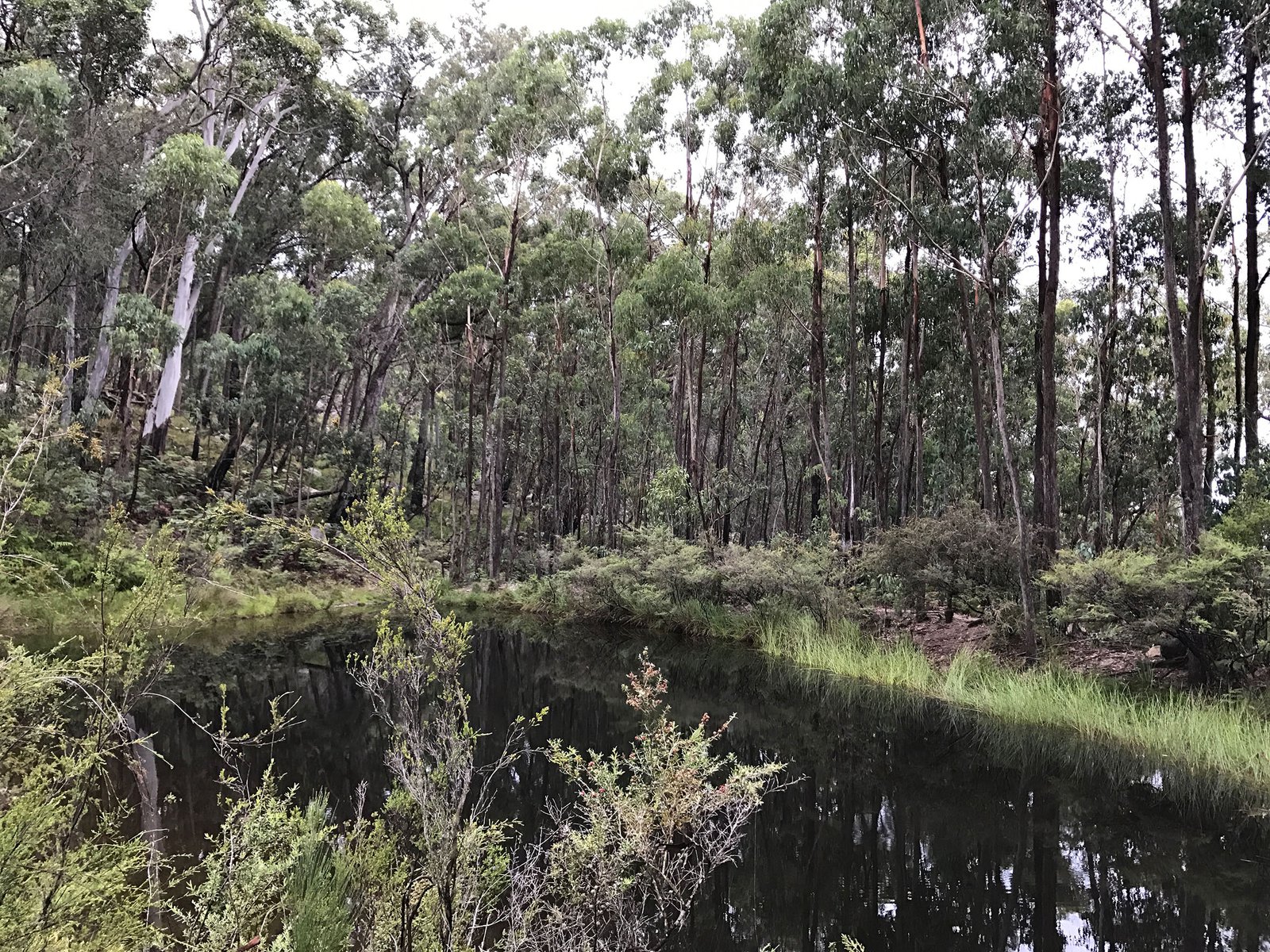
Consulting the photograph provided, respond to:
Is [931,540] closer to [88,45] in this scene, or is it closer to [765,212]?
[765,212]

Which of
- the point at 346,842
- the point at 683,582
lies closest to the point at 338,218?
the point at 683,582

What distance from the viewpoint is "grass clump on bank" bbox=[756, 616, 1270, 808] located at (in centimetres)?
640

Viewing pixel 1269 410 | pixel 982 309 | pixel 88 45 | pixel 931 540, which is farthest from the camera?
pixel 1269 410

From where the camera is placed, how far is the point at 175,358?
18469 mm

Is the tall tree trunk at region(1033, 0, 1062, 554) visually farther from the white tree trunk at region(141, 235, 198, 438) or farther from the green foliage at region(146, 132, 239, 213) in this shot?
the white tree trunk at region(141, 235, 198, 438)

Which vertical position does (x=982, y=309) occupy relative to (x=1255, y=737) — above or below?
above

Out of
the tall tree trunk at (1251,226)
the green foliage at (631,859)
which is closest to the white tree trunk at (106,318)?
the green foliage at (631,859)

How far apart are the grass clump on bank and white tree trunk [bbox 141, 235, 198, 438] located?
16383 millimetres

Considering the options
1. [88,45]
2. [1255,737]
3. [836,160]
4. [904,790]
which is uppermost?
[88,45]

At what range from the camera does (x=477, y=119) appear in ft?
64.2

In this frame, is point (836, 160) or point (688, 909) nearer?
point (688, 909)

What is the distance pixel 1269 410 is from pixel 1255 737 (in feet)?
70.1

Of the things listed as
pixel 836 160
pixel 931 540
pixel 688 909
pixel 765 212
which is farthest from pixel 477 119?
pixel 688 909

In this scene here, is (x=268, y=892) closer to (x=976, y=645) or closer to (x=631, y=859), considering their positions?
(x=631, y=859)
